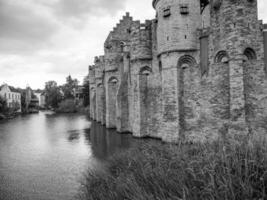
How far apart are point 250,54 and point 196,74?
3297mm

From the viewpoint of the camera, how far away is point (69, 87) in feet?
241

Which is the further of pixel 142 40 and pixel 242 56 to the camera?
pixel 142 40

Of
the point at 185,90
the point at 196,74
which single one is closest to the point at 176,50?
the point at 196,74

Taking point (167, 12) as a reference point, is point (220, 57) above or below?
below

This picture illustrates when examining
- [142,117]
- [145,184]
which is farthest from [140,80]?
[145,184]

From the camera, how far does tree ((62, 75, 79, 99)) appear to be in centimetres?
7080

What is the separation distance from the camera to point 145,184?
4.31 metres

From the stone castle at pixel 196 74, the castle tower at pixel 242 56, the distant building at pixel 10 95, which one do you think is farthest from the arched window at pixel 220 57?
the distant building at pixel 10 95

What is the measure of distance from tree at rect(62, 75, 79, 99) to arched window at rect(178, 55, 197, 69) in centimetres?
6435

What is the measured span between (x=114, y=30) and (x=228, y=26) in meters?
16.9

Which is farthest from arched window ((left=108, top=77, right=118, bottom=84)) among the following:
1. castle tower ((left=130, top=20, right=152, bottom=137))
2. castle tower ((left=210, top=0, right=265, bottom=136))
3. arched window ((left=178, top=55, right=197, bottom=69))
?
castle tower ((left=210, top=0, right=265, bottom=136))

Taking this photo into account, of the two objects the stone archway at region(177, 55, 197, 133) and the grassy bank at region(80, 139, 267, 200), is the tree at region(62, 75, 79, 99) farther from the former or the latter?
the grassy bank at region(80, 139, 267, 200)

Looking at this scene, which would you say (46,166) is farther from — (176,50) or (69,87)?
(69,87)

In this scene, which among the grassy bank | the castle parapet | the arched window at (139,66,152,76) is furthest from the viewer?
the arched window at (139,66,152,76)
